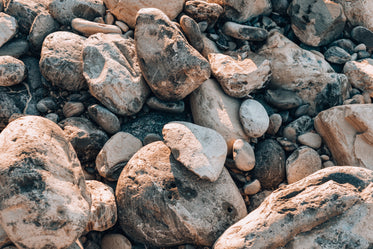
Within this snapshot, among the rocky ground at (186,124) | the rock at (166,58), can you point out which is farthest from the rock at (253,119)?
the rock at (166,58)

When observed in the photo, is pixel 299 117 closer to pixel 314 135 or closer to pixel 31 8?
pixel 314 135

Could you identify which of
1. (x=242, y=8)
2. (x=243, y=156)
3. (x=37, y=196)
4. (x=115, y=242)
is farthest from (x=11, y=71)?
(x=242, y=8)

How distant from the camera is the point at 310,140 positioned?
384 centimetres

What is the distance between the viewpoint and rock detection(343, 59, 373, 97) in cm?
412

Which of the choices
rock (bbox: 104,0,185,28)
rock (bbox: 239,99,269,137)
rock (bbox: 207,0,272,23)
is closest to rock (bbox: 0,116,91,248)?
rock (bbox: 239,99,269,137)

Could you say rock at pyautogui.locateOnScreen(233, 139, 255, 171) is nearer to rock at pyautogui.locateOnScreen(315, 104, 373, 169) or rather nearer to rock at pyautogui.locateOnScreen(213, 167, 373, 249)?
rock at pyautogui.locateOnScreen(213, 167, 373, 249)

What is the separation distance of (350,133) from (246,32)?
1543 mm

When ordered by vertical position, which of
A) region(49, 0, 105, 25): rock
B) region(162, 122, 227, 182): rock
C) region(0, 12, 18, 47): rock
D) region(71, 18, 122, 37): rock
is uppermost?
region(49, 0, 105, 25): rock

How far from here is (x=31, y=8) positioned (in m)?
4.21

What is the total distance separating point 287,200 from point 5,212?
6.83 ft

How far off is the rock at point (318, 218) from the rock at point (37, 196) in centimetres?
123

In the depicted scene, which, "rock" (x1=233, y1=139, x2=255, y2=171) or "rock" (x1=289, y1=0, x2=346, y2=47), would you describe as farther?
"rock" (x1=289, y1=0, x2=346, y2=47)

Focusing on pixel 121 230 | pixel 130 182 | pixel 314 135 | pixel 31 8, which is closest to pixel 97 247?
pixel 121 230

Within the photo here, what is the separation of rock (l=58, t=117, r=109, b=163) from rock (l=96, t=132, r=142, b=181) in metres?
0.09
